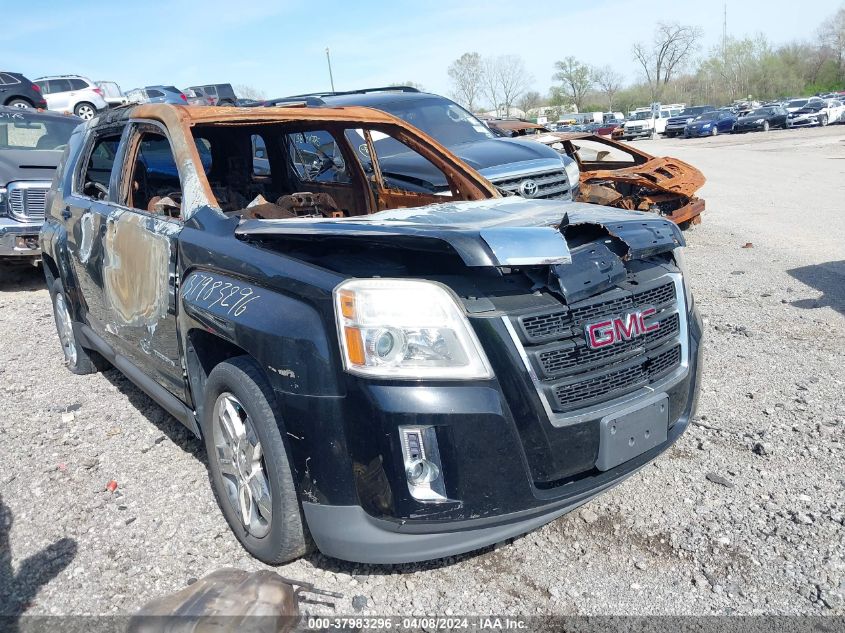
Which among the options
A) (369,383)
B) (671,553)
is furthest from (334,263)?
(671,553)

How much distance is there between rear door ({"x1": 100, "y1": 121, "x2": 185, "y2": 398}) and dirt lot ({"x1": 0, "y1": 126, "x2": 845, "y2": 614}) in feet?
1.98

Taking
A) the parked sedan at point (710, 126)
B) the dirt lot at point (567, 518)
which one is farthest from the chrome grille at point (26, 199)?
the parked sedan at point (710, 126)

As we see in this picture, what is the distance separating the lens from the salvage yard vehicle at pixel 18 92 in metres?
19.6

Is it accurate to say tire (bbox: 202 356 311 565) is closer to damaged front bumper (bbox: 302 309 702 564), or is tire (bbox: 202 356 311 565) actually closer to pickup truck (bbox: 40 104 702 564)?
pickup truck (bbox: 40 104 702 564)

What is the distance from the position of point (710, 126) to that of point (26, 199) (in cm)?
3971

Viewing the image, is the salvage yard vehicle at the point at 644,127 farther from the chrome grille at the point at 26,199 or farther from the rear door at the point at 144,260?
the rear door at the point at 144,260

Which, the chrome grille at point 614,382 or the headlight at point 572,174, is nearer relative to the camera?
the chrome grille at point 614,382

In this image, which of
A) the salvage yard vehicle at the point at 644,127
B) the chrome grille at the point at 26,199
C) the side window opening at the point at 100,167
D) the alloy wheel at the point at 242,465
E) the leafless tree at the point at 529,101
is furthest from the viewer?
the leafless tree at the point at 529,101

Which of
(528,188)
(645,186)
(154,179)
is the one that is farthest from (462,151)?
(154,179)

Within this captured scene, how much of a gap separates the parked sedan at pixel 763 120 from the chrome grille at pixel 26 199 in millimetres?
39730

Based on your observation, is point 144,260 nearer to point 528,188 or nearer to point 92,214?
point 92,214

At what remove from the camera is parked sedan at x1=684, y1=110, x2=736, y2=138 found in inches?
1591

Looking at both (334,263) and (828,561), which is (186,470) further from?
(828,561)

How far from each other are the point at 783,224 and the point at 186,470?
28.0 feet
